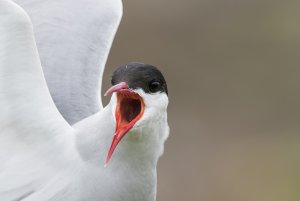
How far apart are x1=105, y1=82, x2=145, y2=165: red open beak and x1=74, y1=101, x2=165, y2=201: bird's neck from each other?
48 mm

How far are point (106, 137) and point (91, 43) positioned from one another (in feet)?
4.54

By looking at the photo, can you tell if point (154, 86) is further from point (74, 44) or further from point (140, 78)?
point (74, 44)

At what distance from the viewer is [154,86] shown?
15.7 ft

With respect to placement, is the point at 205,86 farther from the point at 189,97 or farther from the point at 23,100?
the point at 23,100

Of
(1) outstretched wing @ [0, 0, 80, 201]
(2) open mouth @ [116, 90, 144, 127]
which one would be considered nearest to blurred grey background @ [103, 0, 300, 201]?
(1) outstretched wing @ [0, 0, 80, 201]

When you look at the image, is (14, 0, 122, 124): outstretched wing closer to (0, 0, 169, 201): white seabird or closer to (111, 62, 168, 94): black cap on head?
(0, 0, 169, 201): white seabird

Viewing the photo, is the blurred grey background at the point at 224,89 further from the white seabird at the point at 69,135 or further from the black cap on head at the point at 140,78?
the black cap on head at the point at 140,78

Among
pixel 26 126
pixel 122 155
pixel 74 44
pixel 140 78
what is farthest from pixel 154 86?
pixel 74 44

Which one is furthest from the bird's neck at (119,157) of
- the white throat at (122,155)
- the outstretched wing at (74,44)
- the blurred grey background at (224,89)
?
the blurred grey background at (224,89)

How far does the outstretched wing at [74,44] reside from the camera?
19.5ft

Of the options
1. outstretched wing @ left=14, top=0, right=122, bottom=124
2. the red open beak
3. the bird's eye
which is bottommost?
outstretched wing @ left=14, top=0, right=122, bottom=124

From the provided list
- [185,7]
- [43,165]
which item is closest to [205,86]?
[185,7]

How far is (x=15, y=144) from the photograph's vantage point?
509 cm

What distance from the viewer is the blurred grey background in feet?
32.9
